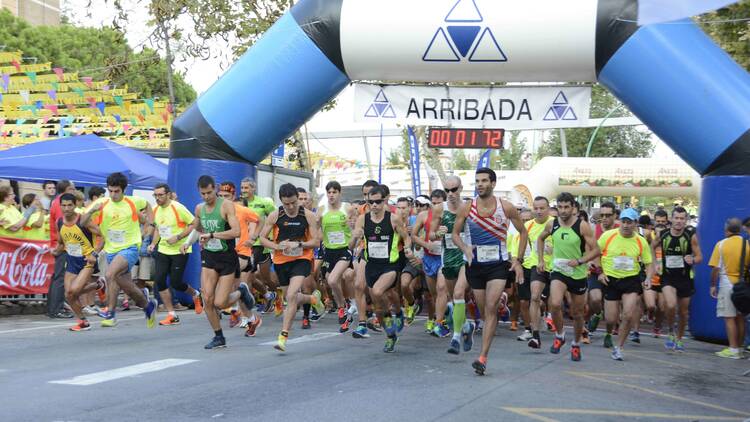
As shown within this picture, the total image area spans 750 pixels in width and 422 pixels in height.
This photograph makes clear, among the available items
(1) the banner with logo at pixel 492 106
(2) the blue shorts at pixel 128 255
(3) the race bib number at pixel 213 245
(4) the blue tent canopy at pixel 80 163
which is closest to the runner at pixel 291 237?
(3) the race bib number at pixel 213 245

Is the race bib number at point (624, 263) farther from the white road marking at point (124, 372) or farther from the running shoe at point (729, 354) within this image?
the white road marking at point (124, 372)

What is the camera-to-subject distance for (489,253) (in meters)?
9.36

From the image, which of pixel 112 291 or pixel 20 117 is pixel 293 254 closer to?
pixel 112 291

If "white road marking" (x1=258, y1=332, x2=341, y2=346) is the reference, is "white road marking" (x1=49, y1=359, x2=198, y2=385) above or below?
above

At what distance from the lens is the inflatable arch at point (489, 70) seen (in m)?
12.7

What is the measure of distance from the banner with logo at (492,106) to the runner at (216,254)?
508 centimetres

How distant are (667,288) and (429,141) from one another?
4.75m

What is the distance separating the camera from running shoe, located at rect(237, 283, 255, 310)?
36.3 feet

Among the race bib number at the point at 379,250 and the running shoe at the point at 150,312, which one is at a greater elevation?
the race bib number at the point at 379,250

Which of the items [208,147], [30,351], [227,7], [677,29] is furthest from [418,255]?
[227,7]

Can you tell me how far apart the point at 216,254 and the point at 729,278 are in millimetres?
6155

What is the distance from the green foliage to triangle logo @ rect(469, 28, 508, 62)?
36743mm

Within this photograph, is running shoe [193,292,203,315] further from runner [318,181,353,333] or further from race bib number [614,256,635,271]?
race bib number [614,256,635,271]

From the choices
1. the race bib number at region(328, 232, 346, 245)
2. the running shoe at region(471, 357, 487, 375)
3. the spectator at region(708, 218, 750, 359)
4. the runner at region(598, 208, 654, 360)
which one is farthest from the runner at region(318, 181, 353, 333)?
the spectator at region(708, 218, 750, 359)
